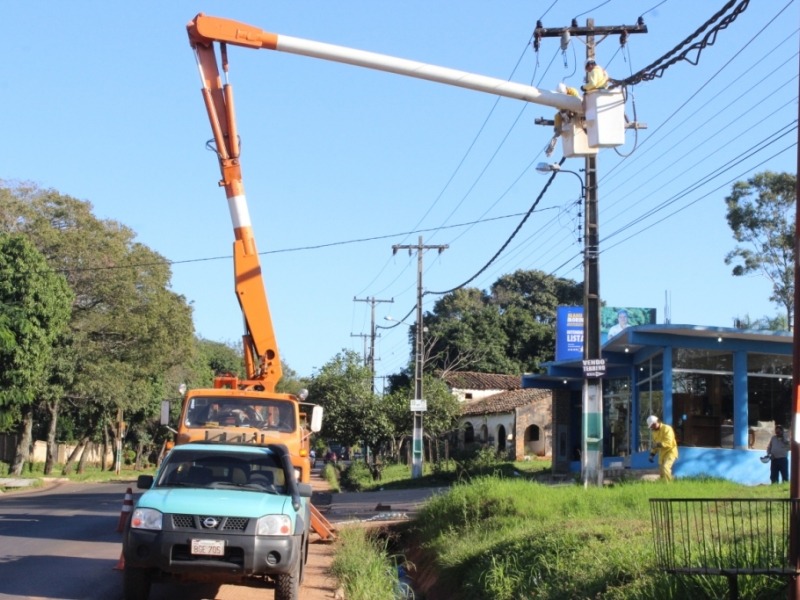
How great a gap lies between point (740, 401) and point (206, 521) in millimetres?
18668

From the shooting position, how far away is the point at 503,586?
10758mm

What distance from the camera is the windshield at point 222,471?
11.0 metres

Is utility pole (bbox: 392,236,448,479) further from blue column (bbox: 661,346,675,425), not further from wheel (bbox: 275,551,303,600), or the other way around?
wheel (bbox: 275,551,303,600)

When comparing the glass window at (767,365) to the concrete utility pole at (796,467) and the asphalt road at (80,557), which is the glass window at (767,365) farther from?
the concrete utility pole at (796,467)

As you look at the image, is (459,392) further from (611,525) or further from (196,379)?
(611,525)

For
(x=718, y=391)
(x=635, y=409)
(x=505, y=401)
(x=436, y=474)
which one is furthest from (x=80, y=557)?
(x=505, y=401)

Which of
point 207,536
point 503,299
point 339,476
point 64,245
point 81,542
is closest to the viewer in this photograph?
point 207,536

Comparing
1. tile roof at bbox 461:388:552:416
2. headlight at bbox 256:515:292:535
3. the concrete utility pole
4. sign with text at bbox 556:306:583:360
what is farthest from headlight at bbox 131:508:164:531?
tile roof at bbox 461:388:552:416

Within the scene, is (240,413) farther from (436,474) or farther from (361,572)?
(436,474)

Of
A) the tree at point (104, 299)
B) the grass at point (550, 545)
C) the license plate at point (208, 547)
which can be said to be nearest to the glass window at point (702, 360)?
the grass at point (550, 545)

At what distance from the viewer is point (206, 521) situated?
9734 millimetres

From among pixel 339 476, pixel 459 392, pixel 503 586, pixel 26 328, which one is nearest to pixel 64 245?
pixel 26 328

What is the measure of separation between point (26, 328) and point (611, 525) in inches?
1304

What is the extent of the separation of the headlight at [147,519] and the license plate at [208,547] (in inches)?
16.2
